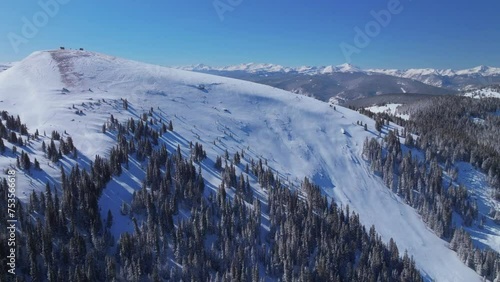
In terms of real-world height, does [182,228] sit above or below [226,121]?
below

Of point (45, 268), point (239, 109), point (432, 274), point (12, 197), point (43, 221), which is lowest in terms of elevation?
point (432, 274)

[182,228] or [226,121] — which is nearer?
[182,228]

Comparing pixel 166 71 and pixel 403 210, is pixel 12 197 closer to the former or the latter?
pixel 403 210

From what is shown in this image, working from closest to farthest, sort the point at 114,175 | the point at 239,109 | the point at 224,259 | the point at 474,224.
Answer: the point at 224,259 → the point at 114,175 → the point at 474,224 → the point at 239,109

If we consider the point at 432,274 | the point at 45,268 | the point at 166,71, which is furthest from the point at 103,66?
the point at 432,274

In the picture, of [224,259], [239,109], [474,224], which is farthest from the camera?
[239,109]

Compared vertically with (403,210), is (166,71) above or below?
above

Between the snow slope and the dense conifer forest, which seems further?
the snow slope

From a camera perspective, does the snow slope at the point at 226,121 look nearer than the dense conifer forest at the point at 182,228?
No
